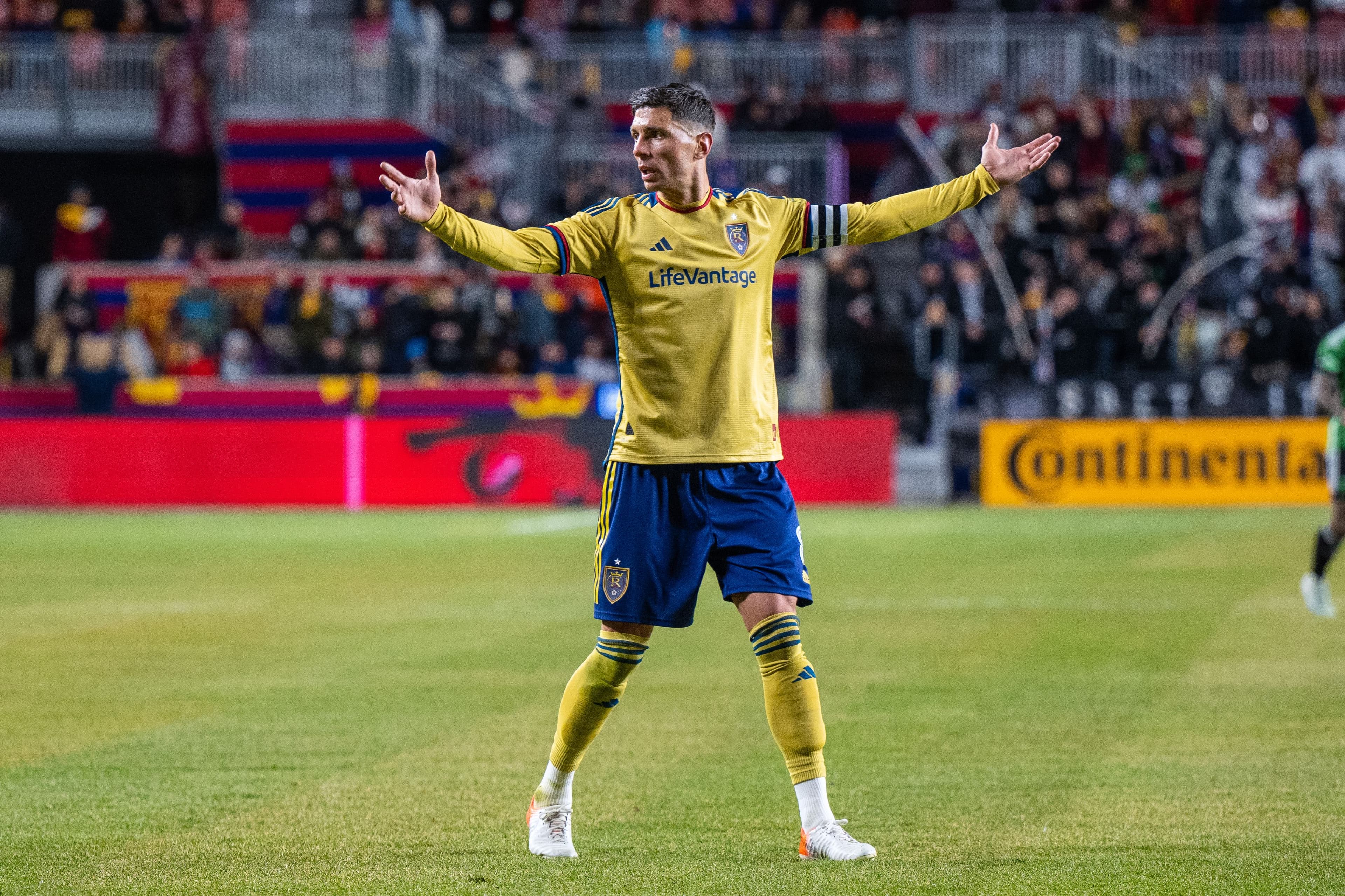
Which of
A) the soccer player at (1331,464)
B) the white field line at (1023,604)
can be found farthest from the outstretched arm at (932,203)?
the white field line at (1023,604)

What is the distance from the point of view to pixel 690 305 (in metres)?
5.97

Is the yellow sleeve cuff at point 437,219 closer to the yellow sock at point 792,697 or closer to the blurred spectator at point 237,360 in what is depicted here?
the yellow sock at point 792,697

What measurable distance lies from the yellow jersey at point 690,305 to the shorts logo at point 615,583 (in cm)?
34

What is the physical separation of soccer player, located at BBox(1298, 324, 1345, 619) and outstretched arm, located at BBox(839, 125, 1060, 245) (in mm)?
6922

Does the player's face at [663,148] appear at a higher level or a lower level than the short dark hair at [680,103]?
lower

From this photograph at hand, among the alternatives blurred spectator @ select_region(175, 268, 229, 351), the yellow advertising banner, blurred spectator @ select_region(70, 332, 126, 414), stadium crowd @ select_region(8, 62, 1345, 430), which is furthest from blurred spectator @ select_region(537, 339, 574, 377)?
blurred spectator @ select_region(70, 332, 126, 414)

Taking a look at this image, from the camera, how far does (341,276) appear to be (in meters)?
29.6

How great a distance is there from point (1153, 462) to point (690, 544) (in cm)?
1995

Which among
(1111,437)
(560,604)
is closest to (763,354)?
(560,604)

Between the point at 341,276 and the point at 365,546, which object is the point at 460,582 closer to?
the point at 365,546

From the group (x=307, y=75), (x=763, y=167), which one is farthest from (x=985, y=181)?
(x=307, y=75)

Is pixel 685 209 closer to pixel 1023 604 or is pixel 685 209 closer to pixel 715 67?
pixel 1023 604

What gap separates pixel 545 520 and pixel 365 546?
3.94 meters

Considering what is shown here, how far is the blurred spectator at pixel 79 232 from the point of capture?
1257 inches
